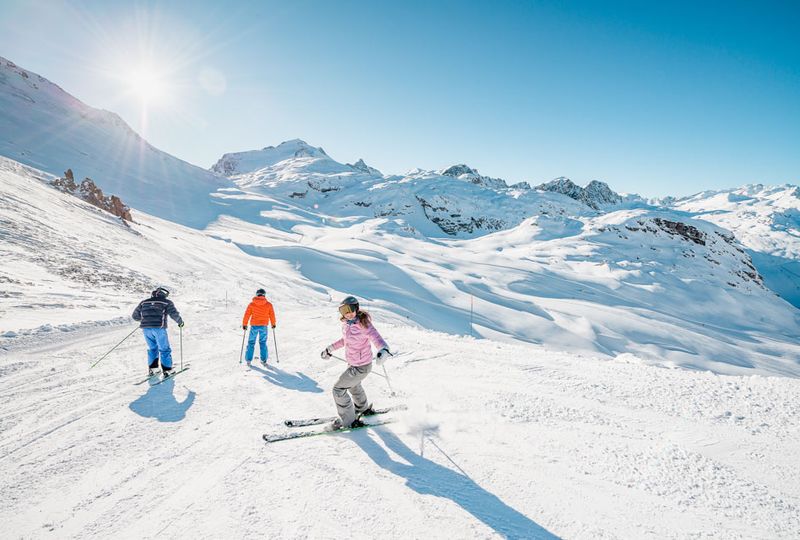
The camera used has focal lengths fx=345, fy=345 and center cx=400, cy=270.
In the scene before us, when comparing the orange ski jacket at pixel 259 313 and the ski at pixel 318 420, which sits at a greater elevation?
the orange ski jacket at pixel 259 313

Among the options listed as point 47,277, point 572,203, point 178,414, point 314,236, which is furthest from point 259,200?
point 572,203

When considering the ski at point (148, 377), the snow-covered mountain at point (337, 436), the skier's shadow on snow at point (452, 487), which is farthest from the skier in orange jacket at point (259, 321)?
the skier's shadow on snow at point (452, 487)

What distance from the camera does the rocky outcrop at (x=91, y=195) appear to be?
3178 cm

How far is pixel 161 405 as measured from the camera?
6.16 meters

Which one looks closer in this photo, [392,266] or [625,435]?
[625,435]

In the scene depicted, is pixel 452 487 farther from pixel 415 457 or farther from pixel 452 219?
pixel 452 219

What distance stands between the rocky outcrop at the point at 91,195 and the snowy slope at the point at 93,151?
2292cm

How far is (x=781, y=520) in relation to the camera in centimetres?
369

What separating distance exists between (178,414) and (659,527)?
686 cm

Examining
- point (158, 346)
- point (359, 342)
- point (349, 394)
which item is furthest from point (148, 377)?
point (359, 342)

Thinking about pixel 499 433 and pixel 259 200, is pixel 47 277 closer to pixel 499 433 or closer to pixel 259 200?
pixel 499 433

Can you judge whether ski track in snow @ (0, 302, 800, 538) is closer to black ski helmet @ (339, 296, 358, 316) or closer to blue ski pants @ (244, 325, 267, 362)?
blue ski pants @ (244, 325, 267, 362)

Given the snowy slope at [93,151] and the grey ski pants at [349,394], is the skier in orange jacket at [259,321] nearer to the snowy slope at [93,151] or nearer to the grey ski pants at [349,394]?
the grey ski pants at [349,394]

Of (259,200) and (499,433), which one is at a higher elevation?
(259,200)
